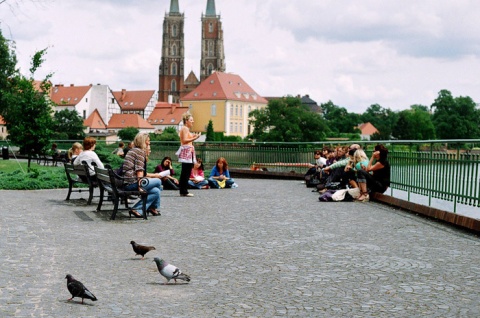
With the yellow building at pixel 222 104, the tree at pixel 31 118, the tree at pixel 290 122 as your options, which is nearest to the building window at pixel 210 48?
the yellow building at pixel 222 104

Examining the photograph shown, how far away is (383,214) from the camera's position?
14.3 metres

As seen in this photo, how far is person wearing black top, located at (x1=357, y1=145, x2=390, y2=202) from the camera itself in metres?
16.9

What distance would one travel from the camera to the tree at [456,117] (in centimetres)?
11825

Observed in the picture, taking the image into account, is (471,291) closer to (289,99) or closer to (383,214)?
(383,214)

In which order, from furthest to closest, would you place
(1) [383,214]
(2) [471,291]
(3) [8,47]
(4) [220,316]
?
(3) [8,47], (1) [383,214], (2) [471,291], (4) [220,316]

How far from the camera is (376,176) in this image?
17.2 m

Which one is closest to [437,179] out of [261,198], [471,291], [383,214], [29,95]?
[383,214]

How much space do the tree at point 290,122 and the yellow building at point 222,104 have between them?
4414 cm

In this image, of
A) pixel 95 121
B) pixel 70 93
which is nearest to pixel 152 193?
pixel 95 121

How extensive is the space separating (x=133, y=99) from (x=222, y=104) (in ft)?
93.0

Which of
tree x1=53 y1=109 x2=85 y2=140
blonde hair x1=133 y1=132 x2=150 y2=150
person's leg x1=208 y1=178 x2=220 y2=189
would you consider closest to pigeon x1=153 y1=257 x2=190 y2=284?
blonde hair x1=133 y1=132 x2=150 y2=150

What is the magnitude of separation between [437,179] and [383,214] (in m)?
1.25

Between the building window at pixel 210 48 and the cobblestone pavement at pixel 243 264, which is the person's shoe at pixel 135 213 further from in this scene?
the building window at pixel 210 48

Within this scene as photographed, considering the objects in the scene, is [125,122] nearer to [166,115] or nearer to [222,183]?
[166,115]
